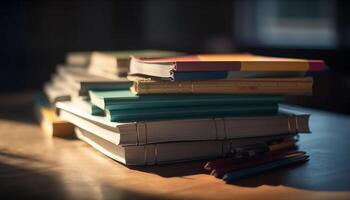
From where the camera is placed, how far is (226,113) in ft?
2.83

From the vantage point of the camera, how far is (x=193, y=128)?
0.82 meters

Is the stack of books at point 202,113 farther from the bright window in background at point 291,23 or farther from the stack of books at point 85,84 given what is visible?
the bright window in background at point 291,23

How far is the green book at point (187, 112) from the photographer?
31.9 inches

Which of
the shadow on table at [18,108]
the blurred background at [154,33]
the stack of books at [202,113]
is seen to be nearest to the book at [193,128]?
the stack of books at [202,113]

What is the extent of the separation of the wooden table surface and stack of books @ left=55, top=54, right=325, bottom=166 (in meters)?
0.03

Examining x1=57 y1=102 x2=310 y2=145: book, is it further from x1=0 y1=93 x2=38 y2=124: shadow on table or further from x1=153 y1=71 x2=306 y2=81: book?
x1=0 y1=93 x2=38 y2=124: shadow on table

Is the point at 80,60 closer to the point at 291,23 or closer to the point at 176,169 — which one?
the point at 176,169

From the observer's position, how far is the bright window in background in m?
3.32

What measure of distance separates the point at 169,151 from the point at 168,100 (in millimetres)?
80

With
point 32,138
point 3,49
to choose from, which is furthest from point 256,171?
point 3,49

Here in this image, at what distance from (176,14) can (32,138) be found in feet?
8.27

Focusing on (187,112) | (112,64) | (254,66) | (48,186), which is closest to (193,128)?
(187,112)

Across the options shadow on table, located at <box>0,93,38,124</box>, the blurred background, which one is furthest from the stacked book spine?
the blurred background

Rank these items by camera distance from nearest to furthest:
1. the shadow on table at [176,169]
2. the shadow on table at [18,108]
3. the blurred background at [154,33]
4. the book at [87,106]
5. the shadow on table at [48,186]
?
the shadow on table at [48,186], the shadow on table at [176,169], the book at [87,106], the shadow on table at [18,108], the blurred background at [154,33]
